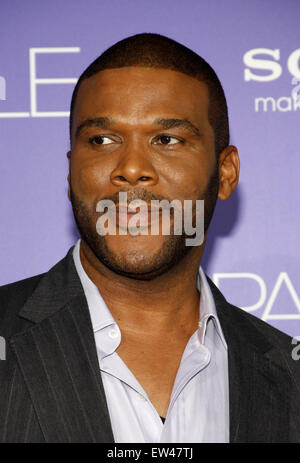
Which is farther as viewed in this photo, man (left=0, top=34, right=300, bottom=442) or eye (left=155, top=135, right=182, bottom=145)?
eye (left=155, top=135, right=182, bottom=145)

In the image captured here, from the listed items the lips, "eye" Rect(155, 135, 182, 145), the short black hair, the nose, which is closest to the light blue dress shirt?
the lips

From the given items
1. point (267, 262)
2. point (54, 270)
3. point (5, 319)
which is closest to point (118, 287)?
point (54, 270)

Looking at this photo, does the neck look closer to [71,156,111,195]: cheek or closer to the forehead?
[71,156,111,195]: cheek

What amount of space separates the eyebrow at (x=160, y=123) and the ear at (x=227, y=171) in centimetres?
28

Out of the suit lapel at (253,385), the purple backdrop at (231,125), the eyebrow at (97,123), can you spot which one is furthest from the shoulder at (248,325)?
the eyebrow at (97,123)

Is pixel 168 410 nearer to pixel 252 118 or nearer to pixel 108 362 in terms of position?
pixel 108 362

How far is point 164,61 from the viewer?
7.55 ft

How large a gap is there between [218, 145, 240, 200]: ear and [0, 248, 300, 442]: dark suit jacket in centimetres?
42

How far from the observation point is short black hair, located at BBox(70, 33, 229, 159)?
230 centimetres

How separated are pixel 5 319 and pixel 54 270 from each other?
299 millimetres

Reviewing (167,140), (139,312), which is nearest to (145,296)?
(139,312)

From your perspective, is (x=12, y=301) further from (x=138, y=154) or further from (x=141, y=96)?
(x=141, y=96)

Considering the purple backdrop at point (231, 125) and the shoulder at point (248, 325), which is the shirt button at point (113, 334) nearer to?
the shoulder at point (248, 325)

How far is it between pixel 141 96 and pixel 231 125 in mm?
958
